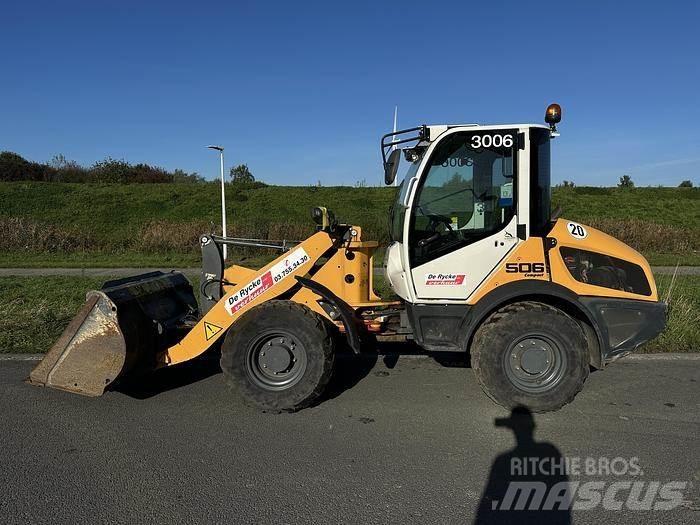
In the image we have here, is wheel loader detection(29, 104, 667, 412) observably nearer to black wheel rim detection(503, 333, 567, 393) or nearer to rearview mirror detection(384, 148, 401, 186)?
black wheel rim detection(503, 333, 567, 393)

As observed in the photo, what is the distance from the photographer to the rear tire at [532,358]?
4.29 m

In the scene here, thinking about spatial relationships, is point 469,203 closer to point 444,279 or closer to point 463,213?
point 463,213

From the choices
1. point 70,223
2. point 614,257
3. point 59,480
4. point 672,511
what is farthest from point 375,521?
point 70,223

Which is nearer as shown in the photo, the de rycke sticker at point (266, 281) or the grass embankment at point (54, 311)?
the de rycke sticker at point (266, 281)

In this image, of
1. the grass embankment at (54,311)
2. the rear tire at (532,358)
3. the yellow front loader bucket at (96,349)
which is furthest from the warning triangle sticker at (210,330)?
the grass embankment at (54,311)

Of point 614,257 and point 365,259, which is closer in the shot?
point 614,257

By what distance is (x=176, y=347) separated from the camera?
4.67 m

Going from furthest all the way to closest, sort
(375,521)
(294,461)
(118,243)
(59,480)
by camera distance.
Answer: (118,243), (294,461), (59,480), (375,521)

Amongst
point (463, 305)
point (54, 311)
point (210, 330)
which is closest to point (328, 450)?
point (210, 330)

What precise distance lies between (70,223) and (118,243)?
8.03 metres

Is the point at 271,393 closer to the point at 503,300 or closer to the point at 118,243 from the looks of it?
the point at 503,300

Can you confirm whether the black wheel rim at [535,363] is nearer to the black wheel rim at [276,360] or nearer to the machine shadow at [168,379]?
the black wheel rim at [276,360]

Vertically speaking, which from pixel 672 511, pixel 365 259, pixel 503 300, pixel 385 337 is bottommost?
pixel 672 511

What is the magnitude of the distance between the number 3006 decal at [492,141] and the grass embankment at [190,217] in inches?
361
